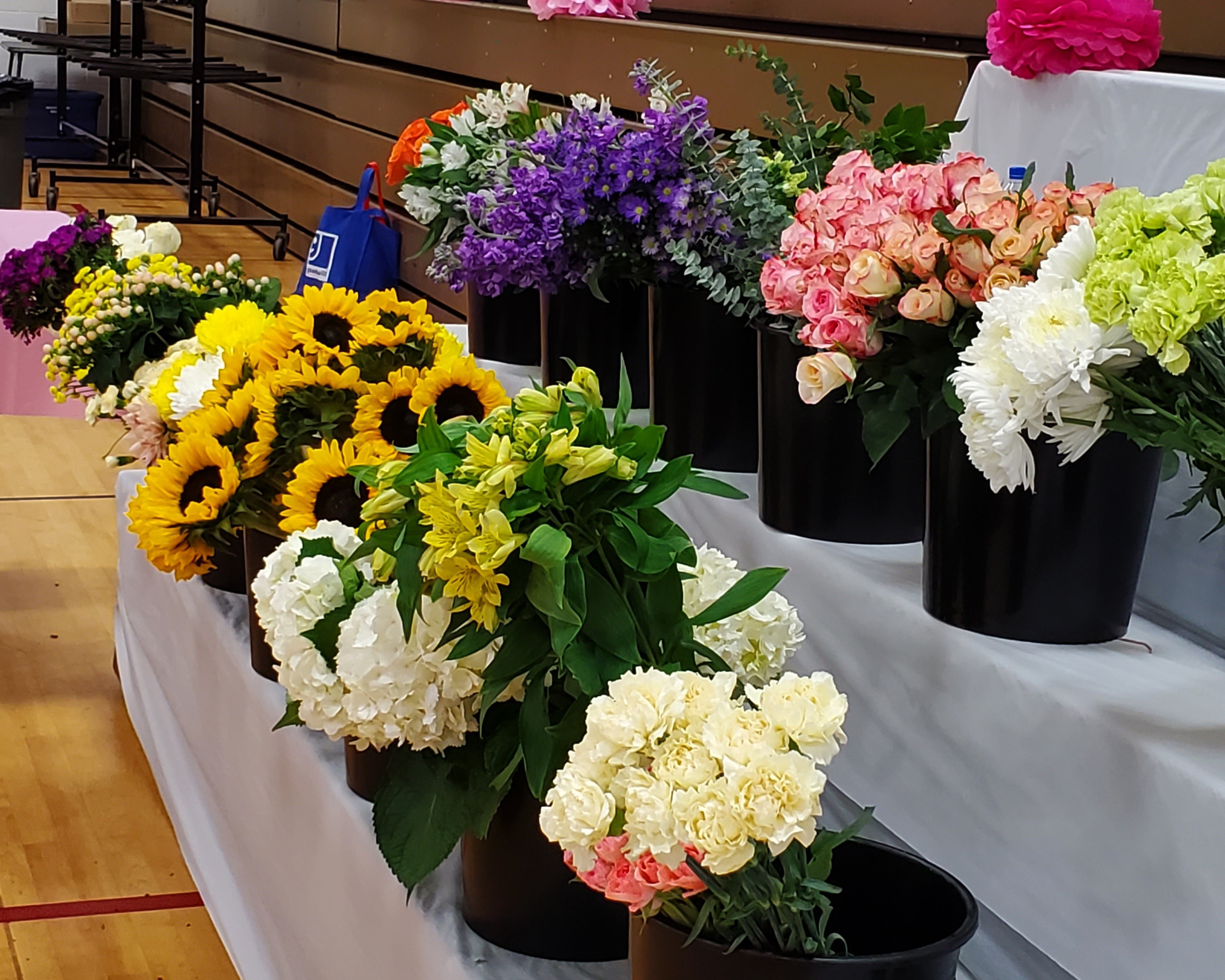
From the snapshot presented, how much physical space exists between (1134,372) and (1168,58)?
120 cm

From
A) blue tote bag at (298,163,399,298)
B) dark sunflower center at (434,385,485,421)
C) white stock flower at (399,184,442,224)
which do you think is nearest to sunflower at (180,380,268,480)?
dark sunflower center at (434,385,485,421)

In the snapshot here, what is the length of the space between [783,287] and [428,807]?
0.48 meters

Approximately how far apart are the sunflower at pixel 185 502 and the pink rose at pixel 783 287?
0.67m

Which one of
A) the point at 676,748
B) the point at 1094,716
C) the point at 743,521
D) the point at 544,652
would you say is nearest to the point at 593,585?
the point at 544,652

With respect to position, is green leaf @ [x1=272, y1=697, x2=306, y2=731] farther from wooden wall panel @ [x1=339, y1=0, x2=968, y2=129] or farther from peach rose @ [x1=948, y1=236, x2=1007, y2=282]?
wooden wall panel @ [x1=339, y1=0, x2=968, y2=129]

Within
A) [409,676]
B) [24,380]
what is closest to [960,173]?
[409,676]

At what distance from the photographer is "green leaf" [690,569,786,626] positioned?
108 cm

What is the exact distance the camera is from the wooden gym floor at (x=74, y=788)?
192 centimetres

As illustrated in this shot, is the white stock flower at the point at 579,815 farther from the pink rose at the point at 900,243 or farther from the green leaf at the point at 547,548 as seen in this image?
the pink rose at the point at 900,243

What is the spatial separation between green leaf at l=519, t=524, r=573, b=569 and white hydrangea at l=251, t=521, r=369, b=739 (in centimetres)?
28

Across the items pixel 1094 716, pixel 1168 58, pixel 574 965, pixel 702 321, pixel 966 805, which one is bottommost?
pixel 574 965

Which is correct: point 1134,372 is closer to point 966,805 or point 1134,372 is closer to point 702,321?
point 966,805

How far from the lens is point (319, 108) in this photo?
6227 mm

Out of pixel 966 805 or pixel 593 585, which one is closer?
pixel 593 585
